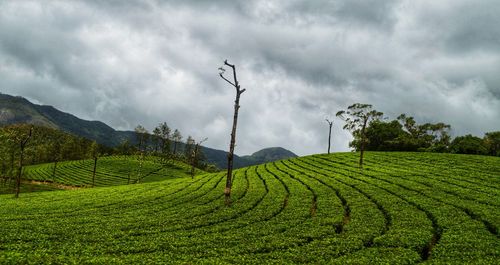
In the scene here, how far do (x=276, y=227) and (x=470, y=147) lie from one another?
95244 mm

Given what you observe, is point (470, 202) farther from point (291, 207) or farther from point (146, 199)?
point (146, 199)

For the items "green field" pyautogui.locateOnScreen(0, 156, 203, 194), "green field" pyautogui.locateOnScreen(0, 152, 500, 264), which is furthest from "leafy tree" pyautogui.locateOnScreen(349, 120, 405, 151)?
"green field" pyautogui.locateOnScreen(0, 152, 500, 264)

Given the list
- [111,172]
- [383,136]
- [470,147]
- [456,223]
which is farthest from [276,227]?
[111,172]

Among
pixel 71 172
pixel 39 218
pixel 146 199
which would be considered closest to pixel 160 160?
pixel 71 172

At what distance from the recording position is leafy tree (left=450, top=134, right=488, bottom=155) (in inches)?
3772

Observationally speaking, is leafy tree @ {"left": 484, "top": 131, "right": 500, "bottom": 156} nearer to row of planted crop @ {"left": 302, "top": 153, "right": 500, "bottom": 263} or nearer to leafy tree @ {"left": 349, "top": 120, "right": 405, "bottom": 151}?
leafy tree @ {"left": 349, "top": 120, "right": 405, "bottom": 151}

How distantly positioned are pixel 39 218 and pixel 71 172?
358 ft

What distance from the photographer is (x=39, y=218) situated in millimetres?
28391

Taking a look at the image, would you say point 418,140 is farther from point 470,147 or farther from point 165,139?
point 165,139

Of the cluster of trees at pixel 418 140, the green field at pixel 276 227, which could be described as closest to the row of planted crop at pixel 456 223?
the green field at pixel 276 227

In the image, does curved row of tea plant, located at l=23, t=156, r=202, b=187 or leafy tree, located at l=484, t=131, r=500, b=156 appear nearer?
leafy tree, located at l=484, t=131, r=500, b=156

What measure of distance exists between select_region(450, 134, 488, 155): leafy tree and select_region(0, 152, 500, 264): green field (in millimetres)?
62230

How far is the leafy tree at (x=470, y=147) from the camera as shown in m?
95.8

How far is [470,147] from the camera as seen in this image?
96.2 meters
